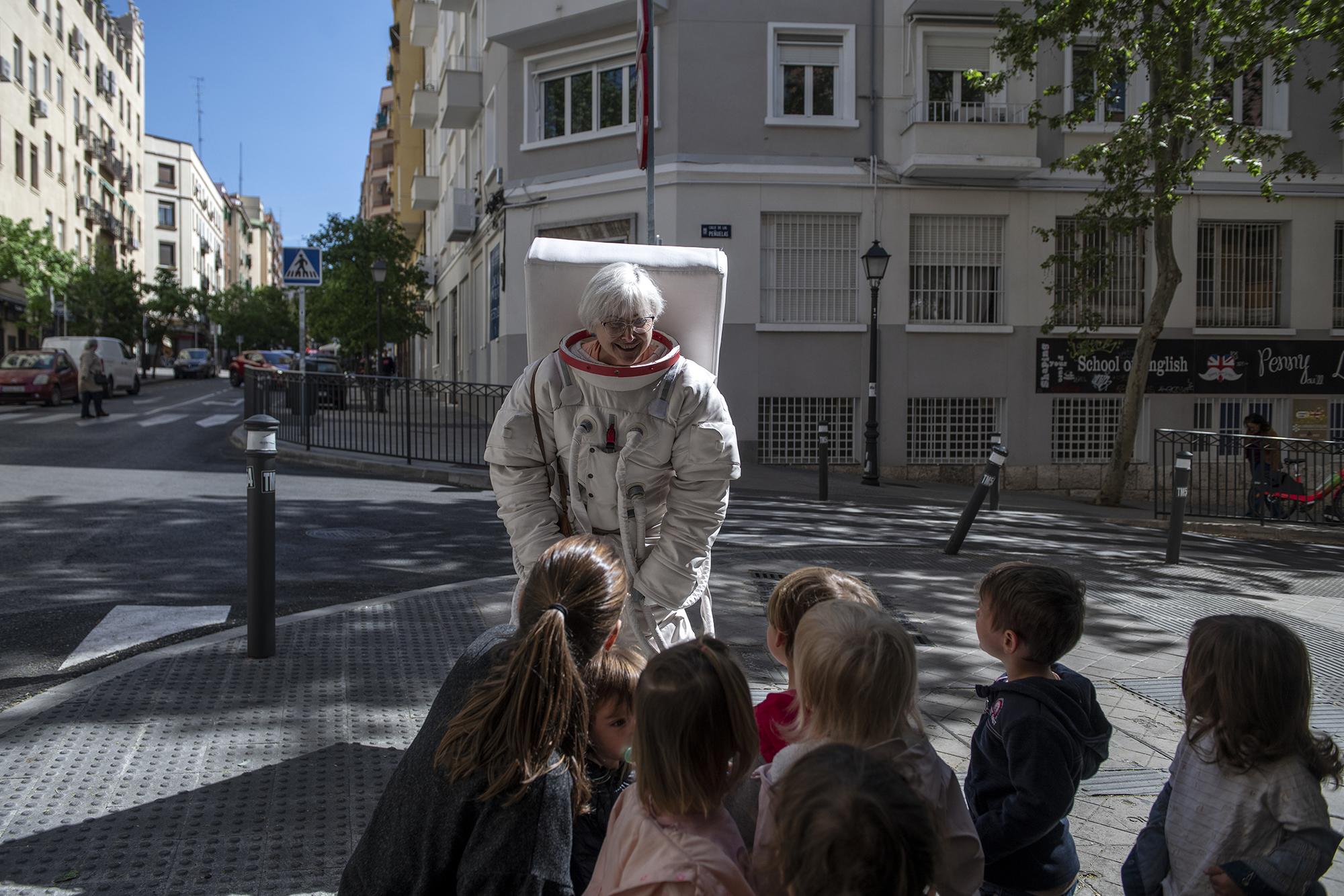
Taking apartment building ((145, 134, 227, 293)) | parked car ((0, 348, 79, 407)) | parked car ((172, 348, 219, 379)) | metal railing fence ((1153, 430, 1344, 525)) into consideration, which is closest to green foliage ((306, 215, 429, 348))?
parked car ((0, 348, 79, 407))

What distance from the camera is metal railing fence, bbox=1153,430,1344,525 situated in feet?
44.4

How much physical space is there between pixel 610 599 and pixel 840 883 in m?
0.99

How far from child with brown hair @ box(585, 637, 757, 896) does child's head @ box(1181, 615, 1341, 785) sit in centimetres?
113

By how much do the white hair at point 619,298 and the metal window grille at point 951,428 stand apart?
16.2 m

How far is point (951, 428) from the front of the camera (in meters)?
19.3

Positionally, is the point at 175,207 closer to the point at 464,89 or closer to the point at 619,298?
the point at 464,89

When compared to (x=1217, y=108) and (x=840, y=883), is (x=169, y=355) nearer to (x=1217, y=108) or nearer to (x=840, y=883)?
(x=1217, y=108)

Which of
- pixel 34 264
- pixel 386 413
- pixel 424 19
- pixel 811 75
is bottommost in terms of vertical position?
pixel 386 413

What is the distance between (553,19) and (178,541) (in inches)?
534

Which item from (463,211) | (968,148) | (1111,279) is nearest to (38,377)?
(463,211)

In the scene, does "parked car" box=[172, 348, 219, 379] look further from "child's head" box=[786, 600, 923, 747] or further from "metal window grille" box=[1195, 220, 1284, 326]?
"child's head" box=[786, 600, 923, 747]

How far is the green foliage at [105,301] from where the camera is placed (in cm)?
4747

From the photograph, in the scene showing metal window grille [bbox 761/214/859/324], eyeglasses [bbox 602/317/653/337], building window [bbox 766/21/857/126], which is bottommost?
eyeglasses [bbox 602/317/653/337]

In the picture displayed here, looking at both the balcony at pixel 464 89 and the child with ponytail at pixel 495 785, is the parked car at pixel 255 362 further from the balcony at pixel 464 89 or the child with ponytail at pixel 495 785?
the child with ponytail at pixel 495 785
